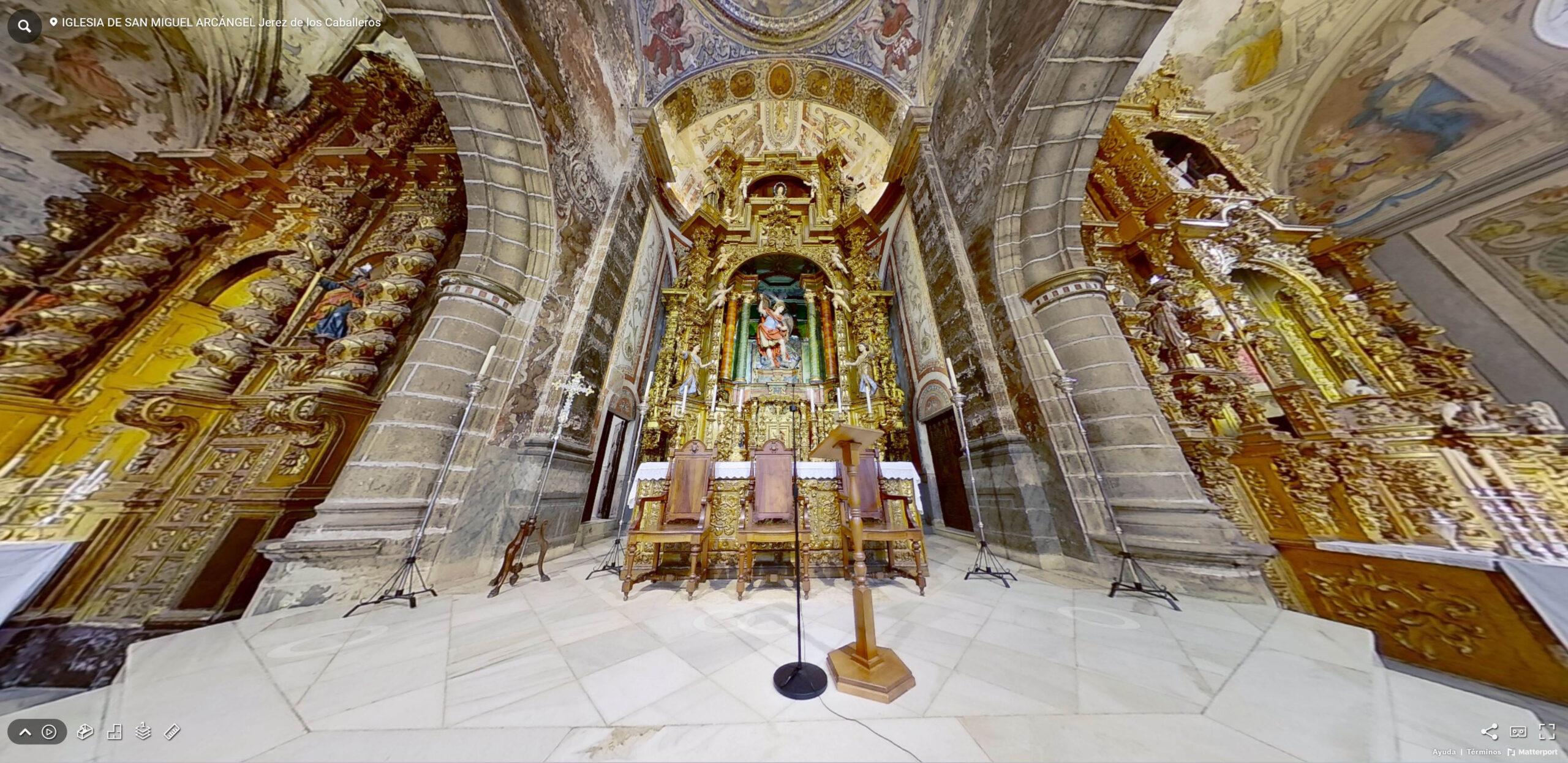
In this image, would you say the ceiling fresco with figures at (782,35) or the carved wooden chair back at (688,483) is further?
the ceiling fresco with figures at (782,35)

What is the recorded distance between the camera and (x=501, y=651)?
7.15 ft

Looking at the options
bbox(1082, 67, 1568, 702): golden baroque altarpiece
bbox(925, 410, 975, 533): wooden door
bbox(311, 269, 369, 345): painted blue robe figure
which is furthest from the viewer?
bbox(925, 410, 975, 533): wooden door

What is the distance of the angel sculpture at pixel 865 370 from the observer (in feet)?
23.3

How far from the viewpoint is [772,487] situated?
4.29 metres

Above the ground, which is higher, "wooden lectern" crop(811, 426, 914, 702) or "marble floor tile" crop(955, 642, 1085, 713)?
"wooden lectern" crop(811, 426, 914, 702)

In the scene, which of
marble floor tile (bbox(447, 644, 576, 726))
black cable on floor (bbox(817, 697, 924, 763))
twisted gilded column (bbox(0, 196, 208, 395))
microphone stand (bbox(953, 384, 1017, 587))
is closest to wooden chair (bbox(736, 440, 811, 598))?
marble floor tile (bbox(447, 644, 576, 726))

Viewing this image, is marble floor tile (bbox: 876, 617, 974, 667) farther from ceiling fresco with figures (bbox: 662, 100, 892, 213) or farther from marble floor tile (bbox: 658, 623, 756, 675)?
ceiling fresco with figures (bbox: 662, 100, 892, 213)

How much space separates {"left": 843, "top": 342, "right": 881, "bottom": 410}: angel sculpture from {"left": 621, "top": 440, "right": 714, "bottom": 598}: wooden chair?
3.57 m

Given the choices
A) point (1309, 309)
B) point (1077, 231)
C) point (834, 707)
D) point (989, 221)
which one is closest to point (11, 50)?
point (834, 707)

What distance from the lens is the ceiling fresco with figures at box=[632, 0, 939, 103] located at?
→ 24.9 feet

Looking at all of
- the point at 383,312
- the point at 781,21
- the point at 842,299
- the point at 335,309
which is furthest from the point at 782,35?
the point at 335,309

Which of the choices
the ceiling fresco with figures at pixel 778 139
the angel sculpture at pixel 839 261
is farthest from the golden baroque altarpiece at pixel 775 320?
the ceiling fresco with figures at pixel 778 139

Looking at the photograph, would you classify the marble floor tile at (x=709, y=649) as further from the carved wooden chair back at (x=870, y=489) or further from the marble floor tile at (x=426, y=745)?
the carved wooden chair back at (x=870, y=489)

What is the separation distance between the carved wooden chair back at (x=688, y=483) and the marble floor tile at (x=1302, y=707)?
3.80 m
